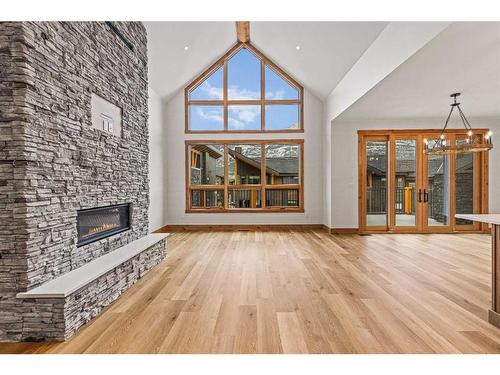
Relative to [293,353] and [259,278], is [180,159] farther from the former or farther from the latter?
[293,353]

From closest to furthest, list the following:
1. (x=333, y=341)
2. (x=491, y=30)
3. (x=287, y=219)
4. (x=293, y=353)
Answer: (x=293, y=353)
(x=333, y=341)
(x=491, y=30)
(x=287, y=219)

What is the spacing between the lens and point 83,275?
8.25ft

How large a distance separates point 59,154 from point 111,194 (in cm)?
100

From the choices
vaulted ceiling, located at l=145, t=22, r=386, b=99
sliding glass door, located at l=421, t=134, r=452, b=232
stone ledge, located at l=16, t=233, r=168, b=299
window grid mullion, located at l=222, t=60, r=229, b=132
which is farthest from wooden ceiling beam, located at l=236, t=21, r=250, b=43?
stone ledge, located at l=16, t=233, r=168, b=299

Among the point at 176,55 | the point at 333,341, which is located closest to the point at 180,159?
the point at 176,55

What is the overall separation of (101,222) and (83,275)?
34.4 inches

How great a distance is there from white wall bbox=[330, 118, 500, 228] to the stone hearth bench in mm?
4859

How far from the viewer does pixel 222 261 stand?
4.47 meters

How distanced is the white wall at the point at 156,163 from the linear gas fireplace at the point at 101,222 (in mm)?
2689

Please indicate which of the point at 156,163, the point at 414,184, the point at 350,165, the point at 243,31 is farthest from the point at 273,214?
the point at 243,31

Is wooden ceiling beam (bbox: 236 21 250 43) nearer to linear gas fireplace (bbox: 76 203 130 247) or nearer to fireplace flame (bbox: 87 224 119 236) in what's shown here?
linear gas fireplace (bbox: 76 203 130 247)

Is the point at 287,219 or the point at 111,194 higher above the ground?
the point at 111,194
